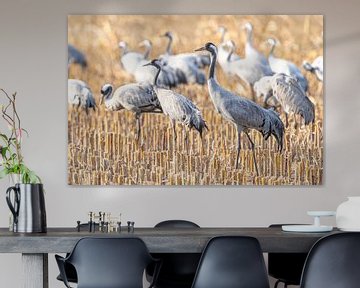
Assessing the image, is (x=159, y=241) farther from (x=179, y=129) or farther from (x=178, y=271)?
(x=179, y=129)

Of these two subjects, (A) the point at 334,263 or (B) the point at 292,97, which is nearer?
(A) the point at 334,263

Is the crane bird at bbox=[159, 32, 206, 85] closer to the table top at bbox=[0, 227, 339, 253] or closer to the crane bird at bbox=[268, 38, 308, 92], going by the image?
the crane bird at bbox=[268, 38, 308, 92]

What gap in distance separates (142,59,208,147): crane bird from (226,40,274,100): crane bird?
0.44 meters

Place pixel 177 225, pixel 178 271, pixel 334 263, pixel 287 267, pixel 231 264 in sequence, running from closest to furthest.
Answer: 1. pixel 334 263
2. pixel 231 264
3. pixel 178 271
4. pixel 287 267
5. pixel 177 225

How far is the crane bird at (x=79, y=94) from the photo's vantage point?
19.2 feet

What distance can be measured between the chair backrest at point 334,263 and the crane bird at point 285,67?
2.49 meters

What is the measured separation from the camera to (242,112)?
5938 millimetres

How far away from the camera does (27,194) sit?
Answer: 3.94m

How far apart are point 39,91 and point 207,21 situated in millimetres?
1422

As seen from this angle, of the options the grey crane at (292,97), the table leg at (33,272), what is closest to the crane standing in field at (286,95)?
the grey crane at (292,97)

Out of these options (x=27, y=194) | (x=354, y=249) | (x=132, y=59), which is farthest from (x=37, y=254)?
(x=132, y=59)

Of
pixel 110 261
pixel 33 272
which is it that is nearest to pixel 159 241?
pixel 110 261

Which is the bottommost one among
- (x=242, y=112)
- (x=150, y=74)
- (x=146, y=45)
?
(x=242, y=112)

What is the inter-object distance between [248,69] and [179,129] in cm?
72
